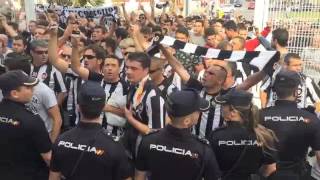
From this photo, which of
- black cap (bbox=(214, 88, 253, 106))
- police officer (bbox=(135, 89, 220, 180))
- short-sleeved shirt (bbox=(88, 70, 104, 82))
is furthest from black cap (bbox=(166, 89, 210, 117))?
short-sleeved shirt (bbox=(88, 70, 104, 82))

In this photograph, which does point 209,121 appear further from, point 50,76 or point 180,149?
point 50,76

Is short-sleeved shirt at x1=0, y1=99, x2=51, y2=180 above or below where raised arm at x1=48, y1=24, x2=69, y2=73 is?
below

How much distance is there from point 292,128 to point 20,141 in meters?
2.52

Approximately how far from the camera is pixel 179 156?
2.99 meters

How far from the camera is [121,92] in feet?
16.3

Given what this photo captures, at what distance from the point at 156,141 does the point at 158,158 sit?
0.13 m

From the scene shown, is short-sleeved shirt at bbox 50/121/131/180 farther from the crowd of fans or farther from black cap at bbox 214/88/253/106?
black cap at bbox 214/88/253/106

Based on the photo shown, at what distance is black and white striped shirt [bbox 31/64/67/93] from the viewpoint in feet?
18.5

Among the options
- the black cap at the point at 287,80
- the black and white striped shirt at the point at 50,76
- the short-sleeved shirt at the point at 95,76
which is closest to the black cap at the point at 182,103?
the black cap at the point at 287,80

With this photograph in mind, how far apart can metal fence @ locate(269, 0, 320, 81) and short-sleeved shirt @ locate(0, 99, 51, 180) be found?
21.5 feet

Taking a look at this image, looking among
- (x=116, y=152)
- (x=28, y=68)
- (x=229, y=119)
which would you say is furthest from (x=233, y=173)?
(x=28, y=68)

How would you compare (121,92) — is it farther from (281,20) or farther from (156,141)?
(281,20)

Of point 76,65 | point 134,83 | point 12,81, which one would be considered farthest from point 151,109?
point 76,65

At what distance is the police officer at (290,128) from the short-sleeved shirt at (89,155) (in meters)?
1.63
